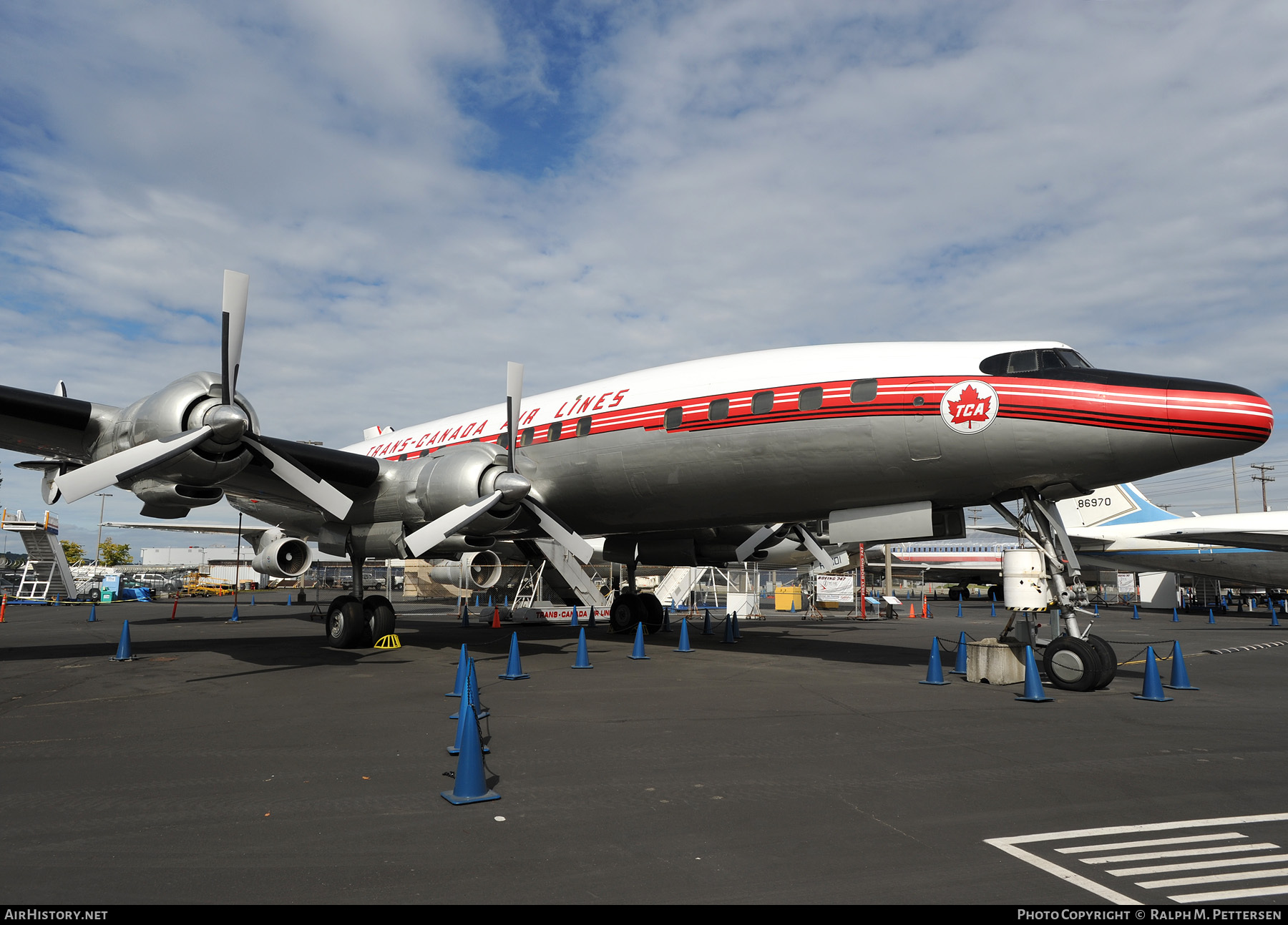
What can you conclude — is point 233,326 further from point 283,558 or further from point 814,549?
point 814,549

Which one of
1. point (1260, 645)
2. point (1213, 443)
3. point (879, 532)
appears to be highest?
point (1213, 443)

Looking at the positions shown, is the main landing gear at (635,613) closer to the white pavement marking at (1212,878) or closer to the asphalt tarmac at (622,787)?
the asphalt tarmac at (622,787)

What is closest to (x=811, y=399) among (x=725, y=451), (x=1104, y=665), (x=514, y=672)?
(x=725, y=451)

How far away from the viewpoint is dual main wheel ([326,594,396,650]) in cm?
1498

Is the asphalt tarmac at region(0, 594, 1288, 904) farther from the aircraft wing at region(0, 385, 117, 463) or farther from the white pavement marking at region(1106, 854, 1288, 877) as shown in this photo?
the aircraft wing at region(0, 385, 117, 463)

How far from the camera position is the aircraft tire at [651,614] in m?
19.5

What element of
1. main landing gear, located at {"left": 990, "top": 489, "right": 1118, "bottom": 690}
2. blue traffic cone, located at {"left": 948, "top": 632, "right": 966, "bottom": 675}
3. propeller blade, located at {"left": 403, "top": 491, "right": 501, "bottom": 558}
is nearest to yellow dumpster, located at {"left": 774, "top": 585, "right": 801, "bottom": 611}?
blue traffic cone, located at {"left": 948, "top": 632, "right": 966, "bottom": 675}

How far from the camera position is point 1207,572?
31031 mm

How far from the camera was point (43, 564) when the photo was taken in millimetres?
36719

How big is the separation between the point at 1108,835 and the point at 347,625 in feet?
44.8

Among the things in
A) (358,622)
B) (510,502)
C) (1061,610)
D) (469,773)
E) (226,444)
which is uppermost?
(226,444)
